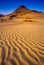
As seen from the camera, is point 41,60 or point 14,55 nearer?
point 41,60

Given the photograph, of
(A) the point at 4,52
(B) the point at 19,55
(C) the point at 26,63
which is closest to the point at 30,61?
(C) the point at 26,63

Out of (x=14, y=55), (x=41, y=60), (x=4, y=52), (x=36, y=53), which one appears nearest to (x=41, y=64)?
(x=41, y=60)

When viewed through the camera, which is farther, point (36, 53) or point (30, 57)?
point (36, 53)

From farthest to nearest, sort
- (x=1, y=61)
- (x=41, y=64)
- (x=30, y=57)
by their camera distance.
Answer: (x=30, y=57)
(x=1, y=61)
(x=41, y=64)

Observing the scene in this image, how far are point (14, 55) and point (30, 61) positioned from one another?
0.64 meters

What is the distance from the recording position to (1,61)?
10.4 ft

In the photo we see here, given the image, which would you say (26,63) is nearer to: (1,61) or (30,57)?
(30,57)

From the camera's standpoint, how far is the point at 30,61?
3115mm

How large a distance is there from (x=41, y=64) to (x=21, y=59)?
62cm

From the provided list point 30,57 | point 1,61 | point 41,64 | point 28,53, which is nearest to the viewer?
point 41,64

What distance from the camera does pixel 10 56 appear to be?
11.4 feet

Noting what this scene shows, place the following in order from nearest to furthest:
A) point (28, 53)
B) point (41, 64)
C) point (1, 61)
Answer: point (41, 64), point (1, 61), point (28, 53)

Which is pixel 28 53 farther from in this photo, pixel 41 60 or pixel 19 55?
pixel 41 60

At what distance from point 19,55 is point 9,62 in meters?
0.50
